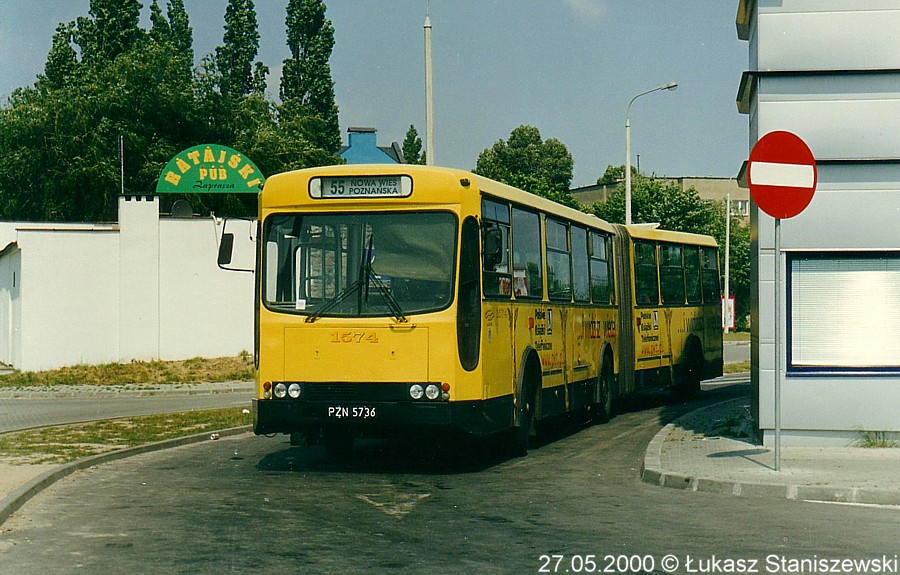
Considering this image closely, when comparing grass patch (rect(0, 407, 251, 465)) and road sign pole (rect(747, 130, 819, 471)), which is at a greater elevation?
road sign pole (rect(747, 130, 819, 471))

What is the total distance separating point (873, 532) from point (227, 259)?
761 cm

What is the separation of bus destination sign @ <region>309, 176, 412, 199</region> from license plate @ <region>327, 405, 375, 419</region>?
7.23 feet

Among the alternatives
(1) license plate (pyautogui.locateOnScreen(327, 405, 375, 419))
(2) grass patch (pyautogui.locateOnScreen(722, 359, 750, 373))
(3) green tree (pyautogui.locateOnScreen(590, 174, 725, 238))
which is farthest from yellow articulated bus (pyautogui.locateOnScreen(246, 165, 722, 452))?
(3) green tree (pyautogui.locateOnScreen(590, 174, 725, 238))

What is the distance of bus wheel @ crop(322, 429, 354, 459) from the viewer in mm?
13602

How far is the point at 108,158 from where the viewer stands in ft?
173

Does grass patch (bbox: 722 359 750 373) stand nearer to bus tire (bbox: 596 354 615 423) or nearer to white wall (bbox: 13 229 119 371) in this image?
white wall (bbox: 13 229 119 371)

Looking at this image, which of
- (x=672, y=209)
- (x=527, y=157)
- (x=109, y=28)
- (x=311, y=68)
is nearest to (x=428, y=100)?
(x=109, y=28)

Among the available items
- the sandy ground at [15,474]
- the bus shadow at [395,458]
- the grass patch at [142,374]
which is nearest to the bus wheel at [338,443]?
the bus shadow at [395,458]

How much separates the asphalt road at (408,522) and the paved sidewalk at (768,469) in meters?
0.25

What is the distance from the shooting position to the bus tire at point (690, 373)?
24733mm

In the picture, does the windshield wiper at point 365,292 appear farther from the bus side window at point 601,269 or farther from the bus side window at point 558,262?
the bus side window at point 601,269

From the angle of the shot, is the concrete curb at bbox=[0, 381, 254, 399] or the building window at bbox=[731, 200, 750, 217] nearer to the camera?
the concrete curb at bbox=[0, 381, 254, 399]

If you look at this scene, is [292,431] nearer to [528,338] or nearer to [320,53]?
[528,338]

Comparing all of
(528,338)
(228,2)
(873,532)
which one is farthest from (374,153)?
(873,532)
